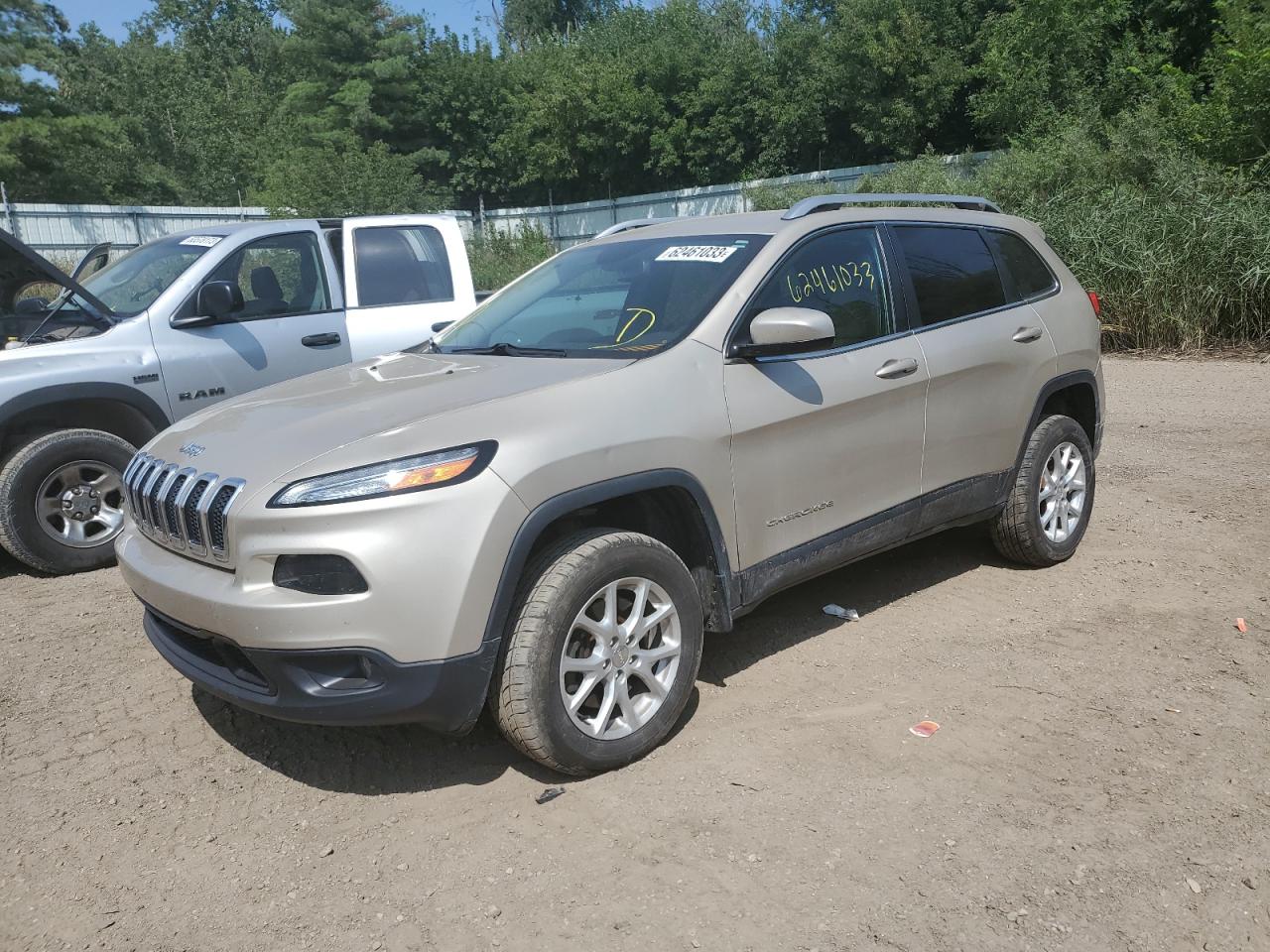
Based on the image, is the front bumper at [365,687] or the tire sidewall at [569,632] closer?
the front bumper at [365,687]

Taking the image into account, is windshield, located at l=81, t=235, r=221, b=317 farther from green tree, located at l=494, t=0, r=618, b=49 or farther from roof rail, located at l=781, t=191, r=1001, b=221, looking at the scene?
green tree, located at l=494, t=0, r=618, b=49

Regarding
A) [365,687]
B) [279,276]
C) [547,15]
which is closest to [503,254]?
[279,276]

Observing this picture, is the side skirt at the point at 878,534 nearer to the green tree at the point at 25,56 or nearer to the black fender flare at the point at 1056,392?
the black fender flare at the point at 1056,392

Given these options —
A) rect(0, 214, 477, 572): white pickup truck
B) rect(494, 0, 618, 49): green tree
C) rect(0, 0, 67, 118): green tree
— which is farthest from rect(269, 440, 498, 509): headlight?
rect(494, 0, 618, 49): green tree

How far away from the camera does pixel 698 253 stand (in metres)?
4.14

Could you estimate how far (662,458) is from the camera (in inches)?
135

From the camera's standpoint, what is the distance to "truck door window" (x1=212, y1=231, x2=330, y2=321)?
6488 mm

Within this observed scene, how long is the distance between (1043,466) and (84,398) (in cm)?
493

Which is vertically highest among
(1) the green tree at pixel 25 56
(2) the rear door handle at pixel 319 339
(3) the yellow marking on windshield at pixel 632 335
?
(1) the green tree at pixel 25 56

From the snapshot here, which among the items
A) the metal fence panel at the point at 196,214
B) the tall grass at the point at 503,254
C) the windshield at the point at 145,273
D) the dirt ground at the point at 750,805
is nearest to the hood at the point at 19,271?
the windshield at the point at 145,273

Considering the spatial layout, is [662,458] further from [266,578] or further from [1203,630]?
[1203,630]

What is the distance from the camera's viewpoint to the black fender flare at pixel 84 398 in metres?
5.38

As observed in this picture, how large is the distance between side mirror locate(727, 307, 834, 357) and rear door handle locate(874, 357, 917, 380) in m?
0.59

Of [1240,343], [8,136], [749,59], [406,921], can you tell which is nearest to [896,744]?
[406,921]
